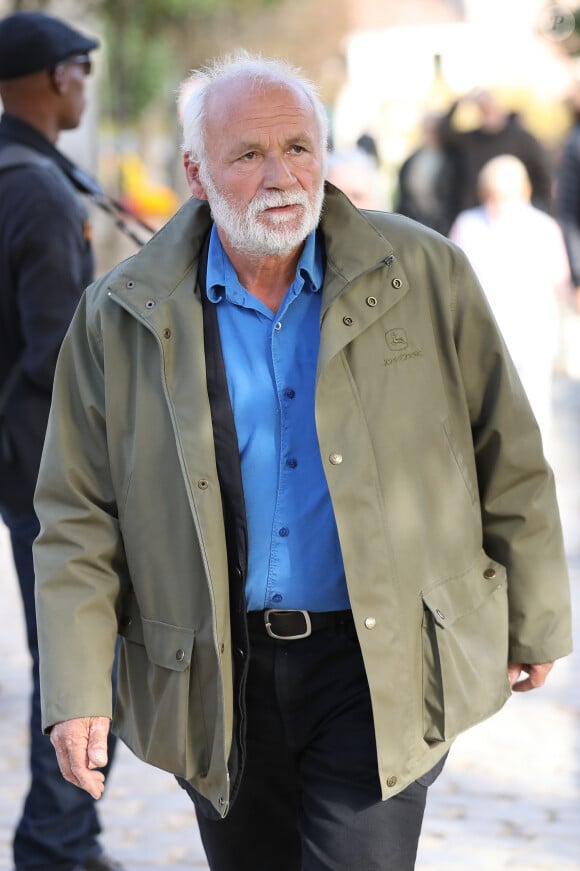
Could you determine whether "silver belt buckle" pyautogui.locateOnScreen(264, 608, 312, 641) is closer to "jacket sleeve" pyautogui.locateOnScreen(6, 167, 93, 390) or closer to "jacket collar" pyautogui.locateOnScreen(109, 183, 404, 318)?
"jacket collar" pyautogui.locateOnScreen(109, 183, 404, 318)

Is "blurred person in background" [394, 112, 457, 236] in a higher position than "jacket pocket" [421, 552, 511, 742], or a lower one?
higher

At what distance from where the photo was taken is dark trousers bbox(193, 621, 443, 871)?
2770mm

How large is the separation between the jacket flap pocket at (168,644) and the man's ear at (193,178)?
90 cm

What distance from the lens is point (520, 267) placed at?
834 cm

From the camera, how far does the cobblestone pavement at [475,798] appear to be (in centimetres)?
428

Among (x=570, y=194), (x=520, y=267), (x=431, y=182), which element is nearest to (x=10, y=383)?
(x=520, y=267)

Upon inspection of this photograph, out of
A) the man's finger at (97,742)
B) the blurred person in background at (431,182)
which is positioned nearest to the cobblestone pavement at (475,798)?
the man's finger at (97,742)

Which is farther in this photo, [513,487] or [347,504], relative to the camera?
[513,487]

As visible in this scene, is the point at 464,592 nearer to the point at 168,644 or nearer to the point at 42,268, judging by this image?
the point at 168,644

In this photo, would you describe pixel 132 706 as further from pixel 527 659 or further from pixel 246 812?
pixel 527 659

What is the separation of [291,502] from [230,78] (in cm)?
87

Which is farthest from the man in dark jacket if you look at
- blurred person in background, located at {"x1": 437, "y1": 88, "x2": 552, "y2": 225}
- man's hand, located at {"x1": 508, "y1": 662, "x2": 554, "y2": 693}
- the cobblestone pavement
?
blurred person in background, located at {"x1": 437, "y1": 88, "x2": 552, "y2": 225}

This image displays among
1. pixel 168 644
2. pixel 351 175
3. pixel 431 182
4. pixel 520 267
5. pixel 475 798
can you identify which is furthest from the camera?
pixel 431 182

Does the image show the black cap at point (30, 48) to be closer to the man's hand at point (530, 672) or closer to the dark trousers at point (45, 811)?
the dark trousers at point (45, 811)
